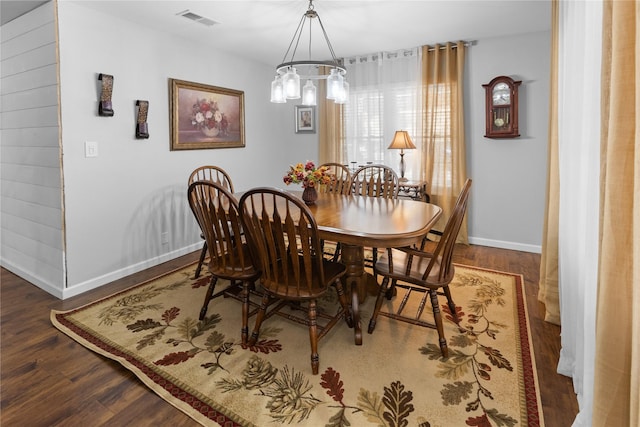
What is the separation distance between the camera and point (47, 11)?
9.29 feet

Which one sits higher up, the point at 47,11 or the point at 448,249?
the point at 47,11

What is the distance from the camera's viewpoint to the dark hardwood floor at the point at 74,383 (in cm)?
169

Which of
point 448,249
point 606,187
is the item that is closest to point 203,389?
point 448,249

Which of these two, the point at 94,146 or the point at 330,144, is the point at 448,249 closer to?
the point at 94,146

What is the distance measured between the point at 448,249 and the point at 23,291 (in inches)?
136

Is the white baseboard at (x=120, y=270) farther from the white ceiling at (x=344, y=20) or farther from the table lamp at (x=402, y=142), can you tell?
the white ceiling at (x=344, y=20)

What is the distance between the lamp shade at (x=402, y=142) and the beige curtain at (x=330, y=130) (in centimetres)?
96

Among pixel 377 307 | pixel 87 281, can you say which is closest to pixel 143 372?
pixel 377 307

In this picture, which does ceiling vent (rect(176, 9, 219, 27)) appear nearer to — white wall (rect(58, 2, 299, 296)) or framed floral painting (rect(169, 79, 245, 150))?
white wall (rect(58, 2, 299, 296))

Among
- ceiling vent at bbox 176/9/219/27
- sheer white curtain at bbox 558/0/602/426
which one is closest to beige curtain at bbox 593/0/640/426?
sheer white curtain at bbox 558/0/602/426

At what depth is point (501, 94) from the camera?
4008mm

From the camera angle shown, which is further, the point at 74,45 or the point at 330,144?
the point at 330,144

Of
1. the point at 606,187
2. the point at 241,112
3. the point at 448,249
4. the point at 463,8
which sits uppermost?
the point at 463,8

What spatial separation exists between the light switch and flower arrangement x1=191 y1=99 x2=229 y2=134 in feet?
3.60
